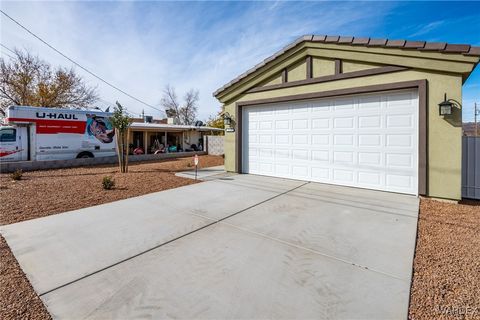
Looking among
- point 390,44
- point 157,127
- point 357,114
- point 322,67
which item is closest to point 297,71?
point 322,67

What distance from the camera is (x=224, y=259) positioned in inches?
108

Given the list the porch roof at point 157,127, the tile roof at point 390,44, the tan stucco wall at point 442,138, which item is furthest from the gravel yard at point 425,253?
the porch roof at point 157,127

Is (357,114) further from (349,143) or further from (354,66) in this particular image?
(354,66)

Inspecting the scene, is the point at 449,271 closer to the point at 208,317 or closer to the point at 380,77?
the point at 208,317

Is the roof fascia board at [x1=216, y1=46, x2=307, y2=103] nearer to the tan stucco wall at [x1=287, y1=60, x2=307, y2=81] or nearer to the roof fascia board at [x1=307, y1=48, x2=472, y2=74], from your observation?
the tan stucco wall at [x1=287, y1=60, x2=307, y2=81]

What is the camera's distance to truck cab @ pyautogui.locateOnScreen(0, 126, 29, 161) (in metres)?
9.90

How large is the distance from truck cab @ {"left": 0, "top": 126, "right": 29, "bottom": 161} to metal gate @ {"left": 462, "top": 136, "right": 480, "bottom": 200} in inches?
629

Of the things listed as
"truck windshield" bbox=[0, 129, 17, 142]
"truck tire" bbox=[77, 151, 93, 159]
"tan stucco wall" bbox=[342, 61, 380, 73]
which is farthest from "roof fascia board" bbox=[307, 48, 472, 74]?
"truck windshield" bbox=[0, 129, 17, 142]

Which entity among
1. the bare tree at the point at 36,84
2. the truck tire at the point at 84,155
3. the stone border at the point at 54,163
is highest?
the bare tree at the point at 36,84

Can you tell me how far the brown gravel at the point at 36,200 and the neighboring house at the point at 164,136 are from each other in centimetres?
1046

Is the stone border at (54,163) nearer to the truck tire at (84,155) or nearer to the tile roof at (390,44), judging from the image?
the truck tire at (84,155)

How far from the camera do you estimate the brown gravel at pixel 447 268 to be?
191 centimetres

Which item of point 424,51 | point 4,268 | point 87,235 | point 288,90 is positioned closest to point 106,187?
point 87,235

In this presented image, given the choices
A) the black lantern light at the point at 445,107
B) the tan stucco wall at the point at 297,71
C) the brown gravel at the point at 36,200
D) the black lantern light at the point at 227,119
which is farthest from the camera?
the black lantern light at the point at 227,119
